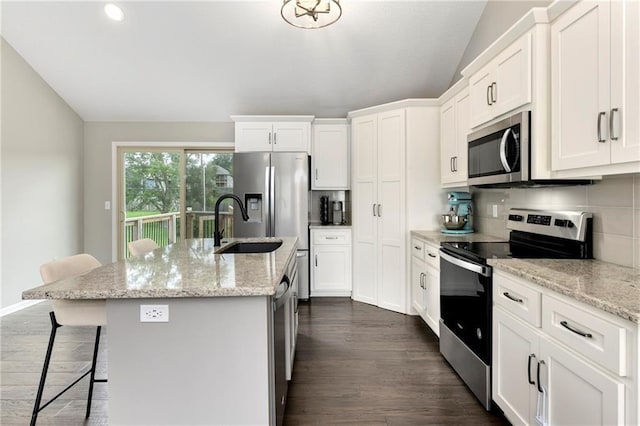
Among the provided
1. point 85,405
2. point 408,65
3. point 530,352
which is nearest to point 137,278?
point 85,405

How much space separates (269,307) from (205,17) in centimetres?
327

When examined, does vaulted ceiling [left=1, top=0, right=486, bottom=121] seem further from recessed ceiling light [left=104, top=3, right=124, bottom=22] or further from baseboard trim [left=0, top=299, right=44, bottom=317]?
baseboard trim [left=0, top=299, right=44, bottom=317]

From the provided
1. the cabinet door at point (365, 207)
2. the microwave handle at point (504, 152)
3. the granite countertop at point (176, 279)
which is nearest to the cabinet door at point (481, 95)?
the microwave handle at point (504, 152)

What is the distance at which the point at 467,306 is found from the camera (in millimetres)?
2160

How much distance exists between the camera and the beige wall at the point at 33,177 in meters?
3.66

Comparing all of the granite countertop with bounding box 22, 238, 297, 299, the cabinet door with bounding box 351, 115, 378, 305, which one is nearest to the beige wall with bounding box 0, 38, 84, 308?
the granite countertop with bounding box 22, 238, 297, 299

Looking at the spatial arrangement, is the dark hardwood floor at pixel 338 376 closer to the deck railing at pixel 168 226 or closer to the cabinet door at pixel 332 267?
the cabinet door at pixel 332 267

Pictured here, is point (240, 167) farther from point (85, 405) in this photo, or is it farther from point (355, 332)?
point (85, 405)

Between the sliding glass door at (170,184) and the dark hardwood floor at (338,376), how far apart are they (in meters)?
1.88

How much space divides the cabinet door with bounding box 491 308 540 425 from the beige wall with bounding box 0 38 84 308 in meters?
4.67

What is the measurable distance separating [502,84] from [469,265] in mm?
1188

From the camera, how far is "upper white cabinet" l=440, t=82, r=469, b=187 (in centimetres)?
289

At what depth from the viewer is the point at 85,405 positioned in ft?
6.61

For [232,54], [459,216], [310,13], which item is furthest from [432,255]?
[232,54]
